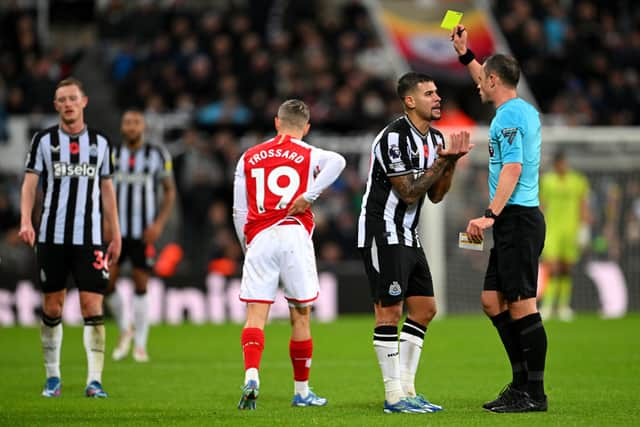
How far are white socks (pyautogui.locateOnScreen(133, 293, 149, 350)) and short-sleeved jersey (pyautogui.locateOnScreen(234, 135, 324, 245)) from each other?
15.1ft

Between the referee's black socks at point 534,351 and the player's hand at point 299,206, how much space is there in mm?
1696

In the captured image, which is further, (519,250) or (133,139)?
(133,139)

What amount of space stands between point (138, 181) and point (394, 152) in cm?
538

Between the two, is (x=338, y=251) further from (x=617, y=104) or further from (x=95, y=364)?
(x=95, y=364)

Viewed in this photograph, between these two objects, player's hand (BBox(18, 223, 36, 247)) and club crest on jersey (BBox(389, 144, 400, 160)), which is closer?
club crest on jersey (BBox(389, 144, 400, 160))

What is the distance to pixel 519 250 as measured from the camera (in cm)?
816

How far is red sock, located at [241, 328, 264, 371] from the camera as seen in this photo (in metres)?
8.19

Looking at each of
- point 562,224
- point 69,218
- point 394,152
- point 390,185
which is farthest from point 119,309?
point 562,224

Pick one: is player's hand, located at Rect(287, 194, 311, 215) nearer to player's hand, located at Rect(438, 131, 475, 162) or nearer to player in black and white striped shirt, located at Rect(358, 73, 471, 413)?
player in black and white striped shirt, located at Rect(358, 73, 471, 413)

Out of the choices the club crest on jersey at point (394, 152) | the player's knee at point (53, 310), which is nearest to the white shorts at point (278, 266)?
the club crest on jersey at point (394, 152)

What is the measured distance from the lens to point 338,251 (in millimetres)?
19469

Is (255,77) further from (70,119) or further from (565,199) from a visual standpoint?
(70,119)

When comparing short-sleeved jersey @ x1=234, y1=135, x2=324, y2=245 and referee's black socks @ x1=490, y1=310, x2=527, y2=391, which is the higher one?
short-sleeved jersey @ x1=234, y1=135, x2=324, y2=245

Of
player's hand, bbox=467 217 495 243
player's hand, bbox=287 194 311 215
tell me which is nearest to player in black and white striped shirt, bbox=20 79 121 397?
player's hand, bbox=287 194 311 215
